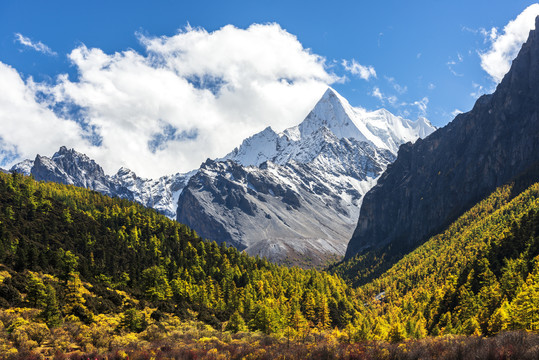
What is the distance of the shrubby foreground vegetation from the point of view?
133 feet

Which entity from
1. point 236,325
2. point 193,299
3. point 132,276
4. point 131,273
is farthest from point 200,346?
point 131,273

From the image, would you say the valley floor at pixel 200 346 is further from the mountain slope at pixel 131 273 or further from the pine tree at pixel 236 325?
the pine tree at pixel 236 325

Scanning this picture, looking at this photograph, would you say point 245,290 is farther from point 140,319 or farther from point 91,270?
point 140,319

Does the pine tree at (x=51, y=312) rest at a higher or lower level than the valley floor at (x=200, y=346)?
higher

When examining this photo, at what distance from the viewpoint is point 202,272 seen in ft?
429

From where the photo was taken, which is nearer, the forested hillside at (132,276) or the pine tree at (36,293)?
the pine tree at (36,293)

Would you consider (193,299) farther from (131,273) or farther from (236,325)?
(236,325)

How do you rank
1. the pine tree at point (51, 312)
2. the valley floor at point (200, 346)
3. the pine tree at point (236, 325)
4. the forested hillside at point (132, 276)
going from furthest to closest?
1. the pine tree at point (236, 325)
2. the forested hillside at point (132, 276)
3. the pine tree at point (51, 312)
4. the valley floor at point (200, 346)

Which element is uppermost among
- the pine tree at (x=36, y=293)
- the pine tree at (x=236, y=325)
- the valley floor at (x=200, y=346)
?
the pine tree at (x=36, y=293)

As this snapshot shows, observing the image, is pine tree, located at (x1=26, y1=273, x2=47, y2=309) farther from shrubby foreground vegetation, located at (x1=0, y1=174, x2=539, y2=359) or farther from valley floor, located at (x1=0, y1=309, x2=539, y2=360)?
valley floor, located at (x1=0, y1=309, x2=539, y2=360)

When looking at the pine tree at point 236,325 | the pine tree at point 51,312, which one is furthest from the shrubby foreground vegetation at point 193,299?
the pine tree at point 236,325

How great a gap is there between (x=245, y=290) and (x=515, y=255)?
251 ft

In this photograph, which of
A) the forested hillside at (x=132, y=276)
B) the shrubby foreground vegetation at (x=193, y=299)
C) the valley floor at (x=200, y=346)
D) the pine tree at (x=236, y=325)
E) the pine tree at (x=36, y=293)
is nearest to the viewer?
the valley floor at (x=200, y=346)

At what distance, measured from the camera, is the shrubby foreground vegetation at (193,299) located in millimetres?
40531
